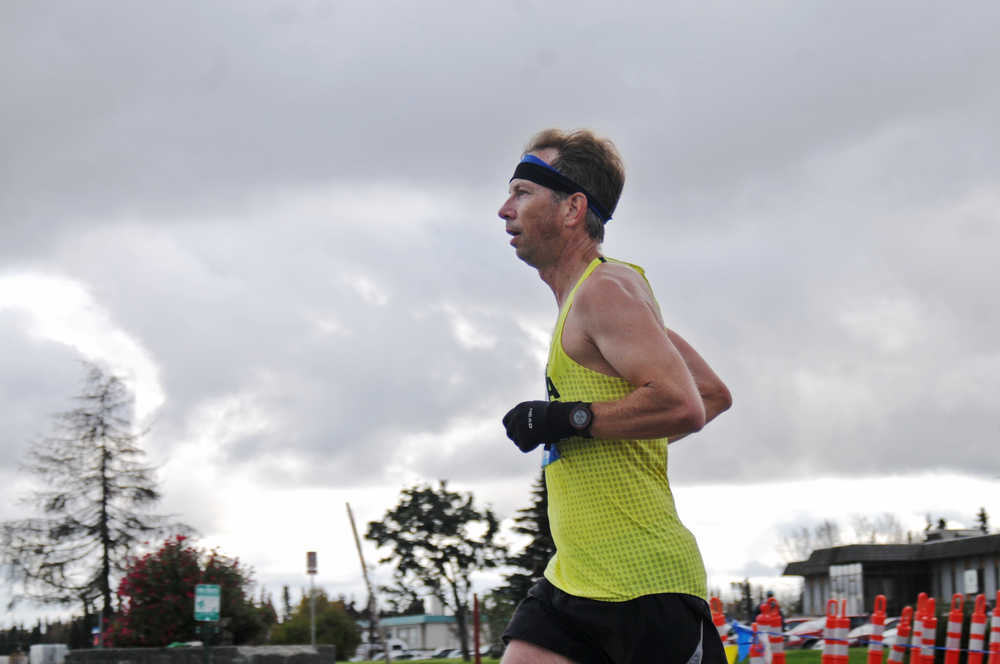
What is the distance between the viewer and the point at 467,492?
6219 cm

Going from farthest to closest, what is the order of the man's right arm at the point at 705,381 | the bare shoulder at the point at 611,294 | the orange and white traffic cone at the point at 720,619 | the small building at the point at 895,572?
the small building at the point at 895,572
the orange and white traffic cone at the point at 720,619
the man's right arm at the point at 705,381
the bare shoulder at the point at 611,294

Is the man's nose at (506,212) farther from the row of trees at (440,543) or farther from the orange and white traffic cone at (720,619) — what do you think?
the row of trees at (440,543)

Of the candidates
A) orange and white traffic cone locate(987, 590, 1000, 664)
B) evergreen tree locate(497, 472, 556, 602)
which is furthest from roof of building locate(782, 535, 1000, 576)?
orange and white traffic cone locate(987, 590, 1000, 664)

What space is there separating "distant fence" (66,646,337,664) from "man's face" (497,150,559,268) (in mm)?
15076

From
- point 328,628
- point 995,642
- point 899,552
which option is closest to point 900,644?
point 995,642

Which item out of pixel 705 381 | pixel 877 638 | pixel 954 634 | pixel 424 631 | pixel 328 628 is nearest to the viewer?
pixel 705 381

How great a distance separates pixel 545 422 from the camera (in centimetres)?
303

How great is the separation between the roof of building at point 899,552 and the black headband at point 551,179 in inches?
1732

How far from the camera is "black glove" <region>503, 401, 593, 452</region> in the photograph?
9.83 ft

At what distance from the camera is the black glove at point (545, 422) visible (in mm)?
2996

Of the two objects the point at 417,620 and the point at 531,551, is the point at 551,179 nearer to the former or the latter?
the point at 531,551

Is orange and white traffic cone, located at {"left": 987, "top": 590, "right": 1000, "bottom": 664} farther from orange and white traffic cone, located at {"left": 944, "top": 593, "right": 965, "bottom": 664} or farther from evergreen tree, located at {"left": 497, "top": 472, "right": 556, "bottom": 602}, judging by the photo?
evergreen tree, located at {"left": 497, "top": 472, "right": 556, "bottom": 602}

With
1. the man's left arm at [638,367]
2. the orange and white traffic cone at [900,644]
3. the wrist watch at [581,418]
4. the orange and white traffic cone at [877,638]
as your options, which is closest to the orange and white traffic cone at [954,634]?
the orange and white traffic cone at [900,644]

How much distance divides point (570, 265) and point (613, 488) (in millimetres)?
650
